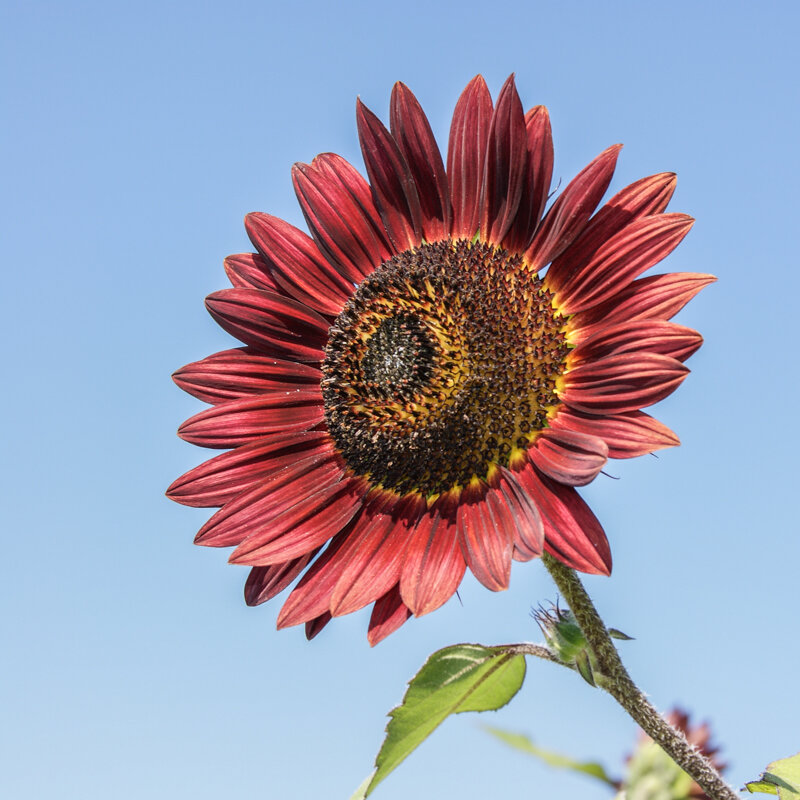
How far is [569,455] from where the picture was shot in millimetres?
2867

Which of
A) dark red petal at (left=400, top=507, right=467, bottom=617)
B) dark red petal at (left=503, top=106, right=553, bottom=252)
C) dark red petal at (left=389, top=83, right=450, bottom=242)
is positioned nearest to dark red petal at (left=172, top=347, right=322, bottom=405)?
dark red petal at (left=389, top=83, right=450, bottom=242)

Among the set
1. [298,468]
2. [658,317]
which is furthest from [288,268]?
[658,317]

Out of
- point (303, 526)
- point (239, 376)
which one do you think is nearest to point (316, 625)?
point (303, 526)

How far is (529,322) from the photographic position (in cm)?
333

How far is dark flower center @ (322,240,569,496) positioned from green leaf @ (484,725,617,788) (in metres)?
1.40

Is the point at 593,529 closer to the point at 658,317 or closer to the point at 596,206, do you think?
the point at 658,317

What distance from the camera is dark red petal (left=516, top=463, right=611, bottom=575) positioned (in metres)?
2.66

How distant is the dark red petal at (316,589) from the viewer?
3130mm

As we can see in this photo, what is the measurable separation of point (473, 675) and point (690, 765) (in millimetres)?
701

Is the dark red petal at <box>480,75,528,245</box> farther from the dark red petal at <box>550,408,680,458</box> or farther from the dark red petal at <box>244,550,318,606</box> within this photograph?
the dark red petal at <box>244,550,318,606</box>

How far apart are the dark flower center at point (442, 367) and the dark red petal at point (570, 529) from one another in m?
0.27

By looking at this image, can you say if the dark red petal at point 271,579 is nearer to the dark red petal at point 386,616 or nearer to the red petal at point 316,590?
the red petal at point 316,590

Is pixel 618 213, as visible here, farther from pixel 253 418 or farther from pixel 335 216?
pixel 253 418

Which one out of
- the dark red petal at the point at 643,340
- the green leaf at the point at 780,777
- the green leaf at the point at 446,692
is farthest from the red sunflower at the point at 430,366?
the green leaf at the point at 780,777
